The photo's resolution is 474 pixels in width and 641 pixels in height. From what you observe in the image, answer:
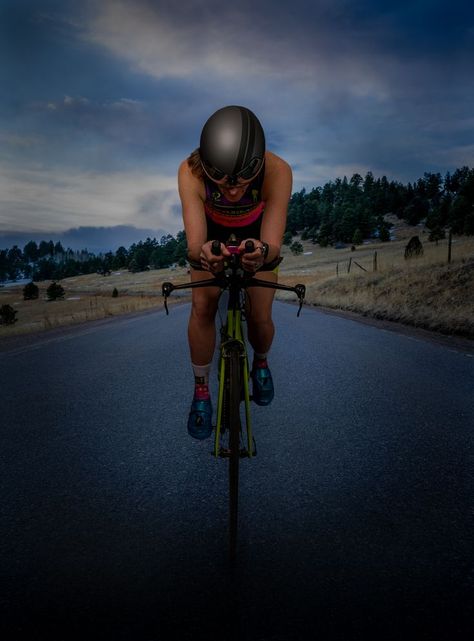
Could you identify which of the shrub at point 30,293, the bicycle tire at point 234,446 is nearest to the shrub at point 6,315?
the bicycle tire at point 234,446

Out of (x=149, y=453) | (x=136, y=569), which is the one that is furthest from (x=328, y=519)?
(x=149, y=453)

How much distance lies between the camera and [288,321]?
1329 cm

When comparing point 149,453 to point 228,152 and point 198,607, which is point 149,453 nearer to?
point 198,607

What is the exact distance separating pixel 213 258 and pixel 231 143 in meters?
0.71

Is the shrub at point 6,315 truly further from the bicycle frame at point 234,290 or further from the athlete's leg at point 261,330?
the bicycle frame at point 234,290

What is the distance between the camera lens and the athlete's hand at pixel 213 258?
7.91ft

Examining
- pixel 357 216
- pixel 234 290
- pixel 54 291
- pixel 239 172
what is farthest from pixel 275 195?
pixel 357 216

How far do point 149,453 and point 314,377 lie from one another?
3090 mm

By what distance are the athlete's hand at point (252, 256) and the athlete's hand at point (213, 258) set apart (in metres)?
0.09

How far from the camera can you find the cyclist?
104 inches

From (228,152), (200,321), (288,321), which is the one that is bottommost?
(288,321)

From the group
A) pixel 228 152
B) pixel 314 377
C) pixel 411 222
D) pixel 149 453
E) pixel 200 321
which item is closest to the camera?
pixel 228 152

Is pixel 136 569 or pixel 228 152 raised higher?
pixel 228 152

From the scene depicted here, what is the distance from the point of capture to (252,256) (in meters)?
2.45
